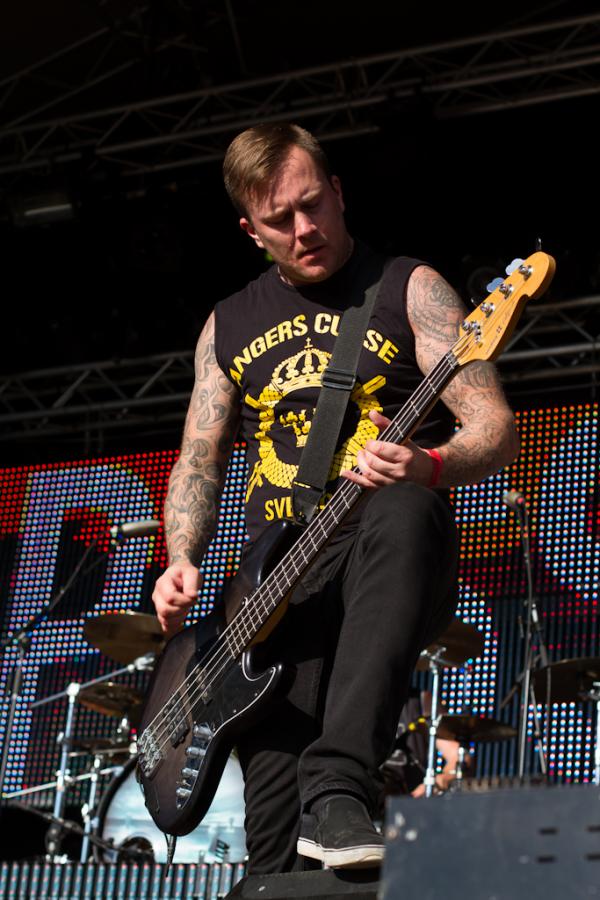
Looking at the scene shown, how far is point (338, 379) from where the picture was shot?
2922mm

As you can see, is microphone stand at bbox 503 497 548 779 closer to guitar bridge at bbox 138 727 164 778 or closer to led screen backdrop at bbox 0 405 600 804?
led screen backdrop at bbox 0 405 600 804

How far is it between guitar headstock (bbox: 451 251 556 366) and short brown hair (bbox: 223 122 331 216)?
721mm

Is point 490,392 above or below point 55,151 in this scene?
below

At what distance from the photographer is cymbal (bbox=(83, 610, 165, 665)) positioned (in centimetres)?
758

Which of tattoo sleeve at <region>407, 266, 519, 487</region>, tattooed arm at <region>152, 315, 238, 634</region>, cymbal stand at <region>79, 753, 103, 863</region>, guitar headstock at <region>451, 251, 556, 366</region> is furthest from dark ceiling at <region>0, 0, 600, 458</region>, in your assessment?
guitar headstock at <region>451, 251, 556, 366</region>

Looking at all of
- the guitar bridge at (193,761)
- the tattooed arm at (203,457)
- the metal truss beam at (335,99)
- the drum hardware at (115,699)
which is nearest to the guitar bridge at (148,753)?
the guitar bridge at (193,761)

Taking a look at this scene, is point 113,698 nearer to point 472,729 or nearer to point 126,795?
point 126,795

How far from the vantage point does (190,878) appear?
3812mm

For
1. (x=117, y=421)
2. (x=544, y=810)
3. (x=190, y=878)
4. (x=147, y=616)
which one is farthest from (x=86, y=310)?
(x=544, y=810)

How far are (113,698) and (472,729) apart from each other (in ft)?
7.88

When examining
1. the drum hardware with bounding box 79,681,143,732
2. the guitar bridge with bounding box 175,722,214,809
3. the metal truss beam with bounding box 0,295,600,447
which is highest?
the metal truss beam with bounding box 0,295,600,447

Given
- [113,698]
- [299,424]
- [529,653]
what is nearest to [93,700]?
[113,698]

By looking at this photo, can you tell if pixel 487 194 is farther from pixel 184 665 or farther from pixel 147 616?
pixel 184 665

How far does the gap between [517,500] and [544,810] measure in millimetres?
5917
